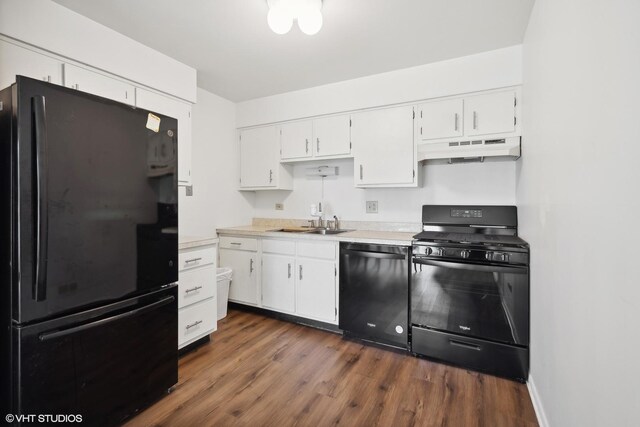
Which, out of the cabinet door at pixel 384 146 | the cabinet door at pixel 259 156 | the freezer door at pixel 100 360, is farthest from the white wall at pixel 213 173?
the cabinet door at pixel 384 146

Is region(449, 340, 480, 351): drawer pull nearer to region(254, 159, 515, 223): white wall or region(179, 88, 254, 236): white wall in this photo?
region(254, 159, 515, 223): white wall

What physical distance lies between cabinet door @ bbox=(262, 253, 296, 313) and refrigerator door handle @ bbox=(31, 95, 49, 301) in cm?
186

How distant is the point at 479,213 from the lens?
2.57m

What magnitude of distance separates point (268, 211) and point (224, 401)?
2.33m

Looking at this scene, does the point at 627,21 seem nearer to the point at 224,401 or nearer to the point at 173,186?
the point at 173,186

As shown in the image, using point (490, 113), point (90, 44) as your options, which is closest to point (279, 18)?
point (90, 44)

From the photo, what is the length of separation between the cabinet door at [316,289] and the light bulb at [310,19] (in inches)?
72.0

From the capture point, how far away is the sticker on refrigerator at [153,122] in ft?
5.37

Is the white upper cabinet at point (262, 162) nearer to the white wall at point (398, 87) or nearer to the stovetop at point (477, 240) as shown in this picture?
the white wall at point (398, 87)

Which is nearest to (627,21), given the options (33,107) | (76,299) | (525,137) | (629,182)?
(629,182)

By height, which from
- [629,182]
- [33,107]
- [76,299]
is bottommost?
[76,299]

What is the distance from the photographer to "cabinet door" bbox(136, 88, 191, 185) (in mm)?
2383

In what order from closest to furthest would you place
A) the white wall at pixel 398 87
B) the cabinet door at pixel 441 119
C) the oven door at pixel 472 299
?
the oven door at pixel 472 299 → the white wall at pixel 398 87 → the cabinet door at pixel 441 119

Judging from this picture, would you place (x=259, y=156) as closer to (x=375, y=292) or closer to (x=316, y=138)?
(x=316, y=138)
